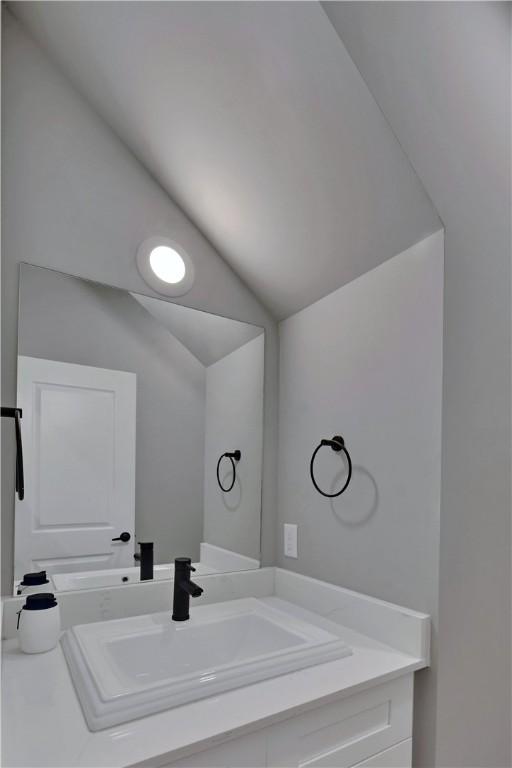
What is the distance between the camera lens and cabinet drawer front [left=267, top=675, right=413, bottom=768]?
3.31 ft

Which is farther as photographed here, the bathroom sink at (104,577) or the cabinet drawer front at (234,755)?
the bathroom sink at (104,577)

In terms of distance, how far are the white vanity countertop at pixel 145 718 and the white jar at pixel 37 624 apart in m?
0.02

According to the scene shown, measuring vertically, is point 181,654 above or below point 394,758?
above

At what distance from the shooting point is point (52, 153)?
4.74ft

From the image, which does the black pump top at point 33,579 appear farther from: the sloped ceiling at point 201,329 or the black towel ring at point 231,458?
the sloped ceiling at point 201,329

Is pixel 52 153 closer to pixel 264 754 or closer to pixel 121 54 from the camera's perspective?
pixel 121 54

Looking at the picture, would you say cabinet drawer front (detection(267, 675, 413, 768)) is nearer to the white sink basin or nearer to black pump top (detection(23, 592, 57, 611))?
the white sink basin

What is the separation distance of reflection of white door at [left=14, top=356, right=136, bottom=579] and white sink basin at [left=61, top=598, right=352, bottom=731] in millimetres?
226

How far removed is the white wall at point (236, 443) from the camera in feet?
5.65

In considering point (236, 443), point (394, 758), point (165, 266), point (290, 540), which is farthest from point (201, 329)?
point (394, 758)

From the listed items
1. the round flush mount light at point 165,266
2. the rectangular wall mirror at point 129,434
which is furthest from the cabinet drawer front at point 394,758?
the round flush mount light at point 165,266

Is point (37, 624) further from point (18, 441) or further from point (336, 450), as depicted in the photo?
point (336, 450)

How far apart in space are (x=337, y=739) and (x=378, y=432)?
78 centimetres

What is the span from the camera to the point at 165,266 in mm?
1634
